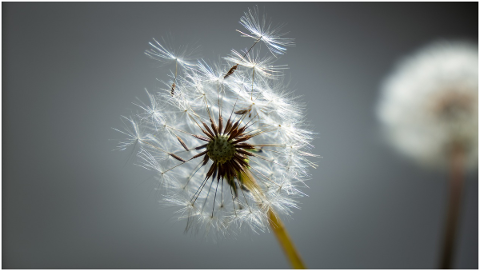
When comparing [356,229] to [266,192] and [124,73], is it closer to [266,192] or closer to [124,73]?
[266,192]

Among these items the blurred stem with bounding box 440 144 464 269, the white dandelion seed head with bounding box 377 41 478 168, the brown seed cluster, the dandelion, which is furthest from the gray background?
the brown seed cluster

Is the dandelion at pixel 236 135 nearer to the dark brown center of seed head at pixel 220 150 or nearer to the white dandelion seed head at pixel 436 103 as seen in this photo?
the dark brown center of seed head at pixel 220 150

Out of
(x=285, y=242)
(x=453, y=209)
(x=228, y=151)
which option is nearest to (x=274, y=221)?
(x=285, y=242)

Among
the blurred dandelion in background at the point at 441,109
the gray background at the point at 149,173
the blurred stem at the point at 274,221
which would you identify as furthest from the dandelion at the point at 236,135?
the blurred dandelion in background at the point at 441,109

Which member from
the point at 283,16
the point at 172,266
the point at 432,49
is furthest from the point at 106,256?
the point at 432,49

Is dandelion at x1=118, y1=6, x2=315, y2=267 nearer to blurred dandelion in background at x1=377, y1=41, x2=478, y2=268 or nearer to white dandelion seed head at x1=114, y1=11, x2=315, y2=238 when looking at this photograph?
white dandelion seed head at x1=114, y1=11, x2=315, y2=238
